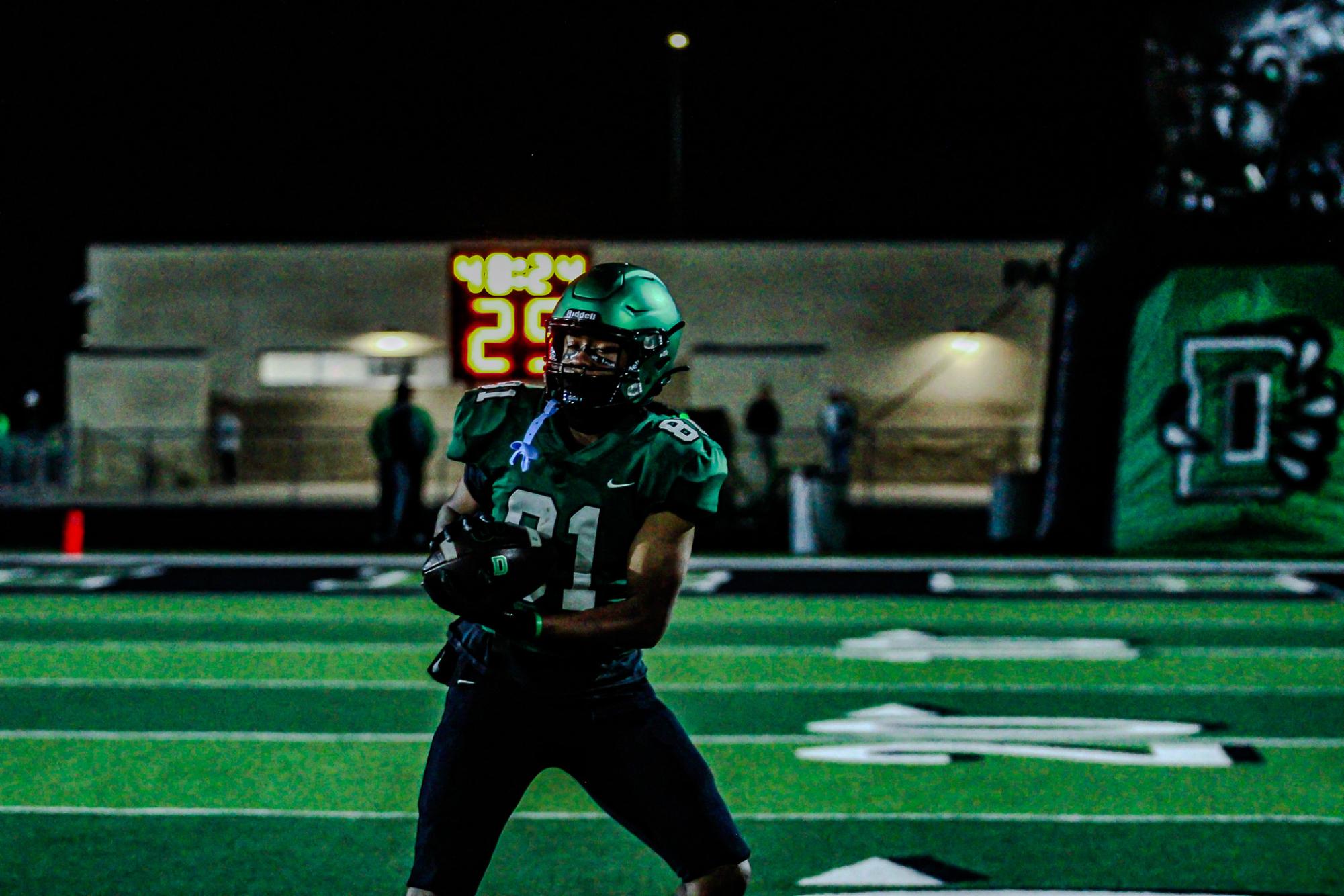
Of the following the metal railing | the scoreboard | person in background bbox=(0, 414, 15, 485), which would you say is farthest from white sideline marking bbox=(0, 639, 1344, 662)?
person in background bbox=(0, 414, 15, 485)

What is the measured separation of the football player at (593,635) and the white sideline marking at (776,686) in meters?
4.81

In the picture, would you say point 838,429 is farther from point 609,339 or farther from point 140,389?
point 609,339

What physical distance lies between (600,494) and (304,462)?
22.5 metres

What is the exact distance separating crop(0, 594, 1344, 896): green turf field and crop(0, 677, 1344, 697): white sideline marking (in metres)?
0.03

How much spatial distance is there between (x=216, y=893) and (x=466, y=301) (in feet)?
23.5

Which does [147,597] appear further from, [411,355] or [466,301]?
[411,355]

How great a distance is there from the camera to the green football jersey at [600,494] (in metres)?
3.14

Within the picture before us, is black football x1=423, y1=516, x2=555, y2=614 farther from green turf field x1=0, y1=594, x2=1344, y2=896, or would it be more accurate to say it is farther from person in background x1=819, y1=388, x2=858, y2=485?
person in background x1=819, y1=388, x2=858, y2=485

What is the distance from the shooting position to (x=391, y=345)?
25.9 meters

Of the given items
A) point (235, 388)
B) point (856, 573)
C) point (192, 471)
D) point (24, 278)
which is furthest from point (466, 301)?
point (24, 278)

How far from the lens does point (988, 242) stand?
25.7 meters

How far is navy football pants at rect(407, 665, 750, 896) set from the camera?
3119mm

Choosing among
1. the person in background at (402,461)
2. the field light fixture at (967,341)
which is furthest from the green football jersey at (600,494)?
the field light fixture at (967,341)

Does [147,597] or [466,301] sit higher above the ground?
[466,301]
